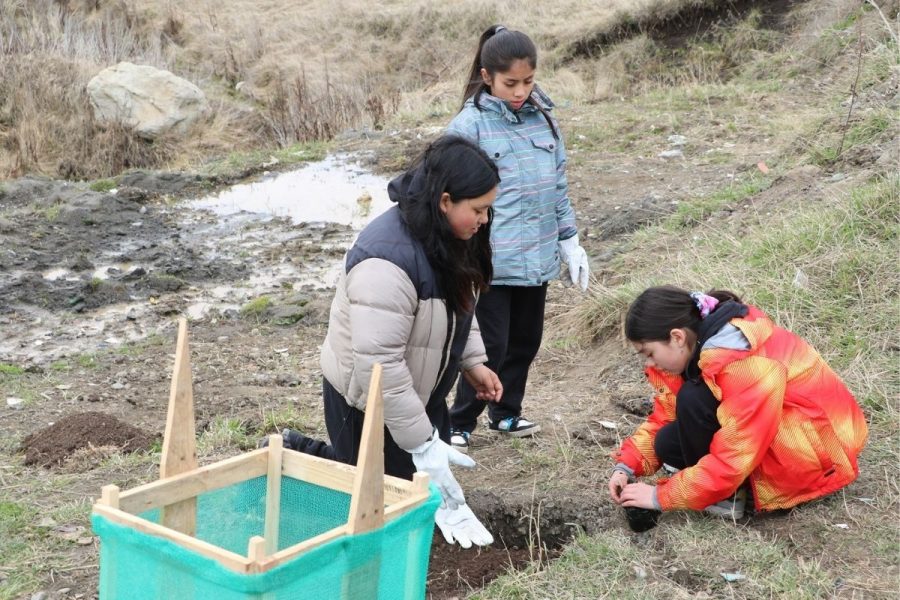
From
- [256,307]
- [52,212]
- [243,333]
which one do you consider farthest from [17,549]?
[52,212]

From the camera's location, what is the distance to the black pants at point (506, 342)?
3.69m

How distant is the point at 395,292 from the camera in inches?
101

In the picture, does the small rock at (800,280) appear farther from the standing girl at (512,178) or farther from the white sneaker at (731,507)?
the white sneaker at (731,507)

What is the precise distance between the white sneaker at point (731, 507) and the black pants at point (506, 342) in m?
1.01

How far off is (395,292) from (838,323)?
2487 millimetres

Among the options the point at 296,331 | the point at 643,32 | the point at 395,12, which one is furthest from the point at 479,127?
the point at 395,12

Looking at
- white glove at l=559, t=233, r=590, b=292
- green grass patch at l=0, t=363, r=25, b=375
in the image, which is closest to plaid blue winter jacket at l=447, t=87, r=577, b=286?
white glove at l=559, t=233, r=590, b=292

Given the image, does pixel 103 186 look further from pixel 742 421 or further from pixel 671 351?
pixel 742 421

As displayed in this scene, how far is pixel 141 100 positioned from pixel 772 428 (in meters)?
11.7

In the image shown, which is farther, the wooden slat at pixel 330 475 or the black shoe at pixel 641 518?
the black shoe at pixel 641 518

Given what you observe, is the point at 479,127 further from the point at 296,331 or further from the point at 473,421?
the point at 296,331

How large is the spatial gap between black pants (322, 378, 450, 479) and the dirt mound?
1548mm

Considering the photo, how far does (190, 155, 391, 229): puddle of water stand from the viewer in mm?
8594

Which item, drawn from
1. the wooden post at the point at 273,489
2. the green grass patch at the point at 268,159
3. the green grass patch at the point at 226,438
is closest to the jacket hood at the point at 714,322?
the wooden post at the point at 273,489
